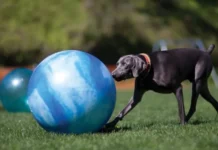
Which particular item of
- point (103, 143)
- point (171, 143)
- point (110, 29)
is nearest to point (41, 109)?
point (103, 143)

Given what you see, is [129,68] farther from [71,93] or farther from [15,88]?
[15,88]

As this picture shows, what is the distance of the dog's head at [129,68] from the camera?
7.36 meters

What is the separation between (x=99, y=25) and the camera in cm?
2916

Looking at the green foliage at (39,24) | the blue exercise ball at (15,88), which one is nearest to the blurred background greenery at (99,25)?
the green foliage at (39,24)

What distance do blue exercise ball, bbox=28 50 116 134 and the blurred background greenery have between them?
21699 millimetres

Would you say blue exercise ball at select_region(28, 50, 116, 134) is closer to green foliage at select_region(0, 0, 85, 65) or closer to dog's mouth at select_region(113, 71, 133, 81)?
dog's mouth at select_region(113, 71, 133, 81)

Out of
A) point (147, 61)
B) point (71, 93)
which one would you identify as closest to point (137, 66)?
point (147, 61)

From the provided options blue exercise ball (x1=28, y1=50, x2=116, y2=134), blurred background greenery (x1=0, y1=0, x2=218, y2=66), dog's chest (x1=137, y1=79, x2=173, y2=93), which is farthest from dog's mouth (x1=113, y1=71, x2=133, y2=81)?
blurred background greenery (x1=0, y1=0, x2=218, y2=66)

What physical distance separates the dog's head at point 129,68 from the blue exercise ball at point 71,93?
674mm

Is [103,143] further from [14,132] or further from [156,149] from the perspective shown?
[14,132]

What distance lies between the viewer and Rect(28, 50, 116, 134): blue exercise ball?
632 cm

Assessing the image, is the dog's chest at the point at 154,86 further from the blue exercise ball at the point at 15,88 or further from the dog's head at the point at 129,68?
the blue exercise ball at the point at 15,88

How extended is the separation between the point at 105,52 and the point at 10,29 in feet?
21.1

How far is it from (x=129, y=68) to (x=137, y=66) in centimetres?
12
